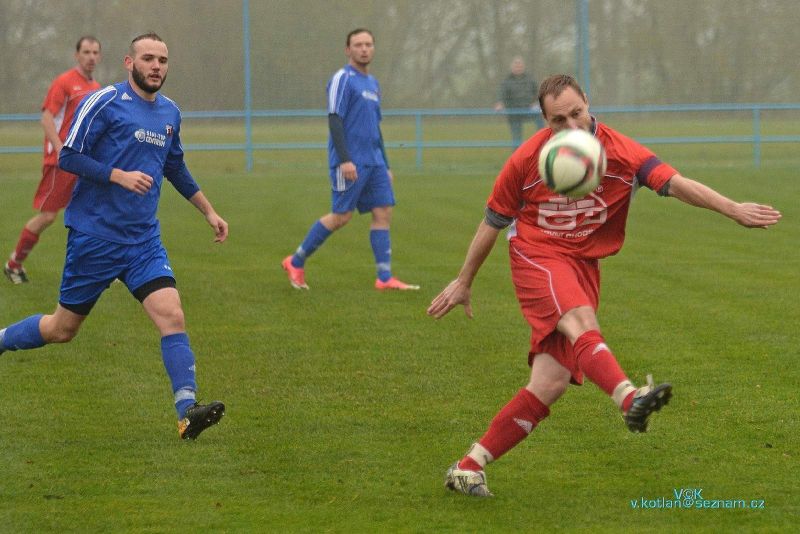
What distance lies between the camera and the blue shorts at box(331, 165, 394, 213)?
448 inches

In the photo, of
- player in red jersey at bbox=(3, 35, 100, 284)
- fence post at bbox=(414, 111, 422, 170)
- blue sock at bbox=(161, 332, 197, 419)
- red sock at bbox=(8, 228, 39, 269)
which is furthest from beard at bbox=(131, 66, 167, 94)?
fence post at bbox=(414, 111, 422, 170)

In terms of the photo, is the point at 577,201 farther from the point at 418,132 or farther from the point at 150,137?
the point at 418,132

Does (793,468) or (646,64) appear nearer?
(793,468)

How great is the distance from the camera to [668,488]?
17.6 feet

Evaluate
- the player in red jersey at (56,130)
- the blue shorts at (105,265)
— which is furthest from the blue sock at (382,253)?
the blue shorts at (105,265)

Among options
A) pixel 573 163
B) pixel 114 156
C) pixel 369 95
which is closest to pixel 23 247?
pixel 369 95

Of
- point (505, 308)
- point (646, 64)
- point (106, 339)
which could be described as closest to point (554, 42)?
point (646, 64)

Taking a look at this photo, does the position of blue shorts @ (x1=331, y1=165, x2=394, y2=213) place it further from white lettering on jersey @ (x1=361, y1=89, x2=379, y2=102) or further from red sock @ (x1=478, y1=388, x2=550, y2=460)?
red sock @ (x1=478, y1=388, x2=550, y2=460)

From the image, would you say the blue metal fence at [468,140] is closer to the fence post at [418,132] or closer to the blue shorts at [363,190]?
the fence post at [418,132]

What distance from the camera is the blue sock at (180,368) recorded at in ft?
20.2

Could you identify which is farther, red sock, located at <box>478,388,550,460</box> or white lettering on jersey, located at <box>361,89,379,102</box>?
white lettering on jersey, located at <box>361,89,379,102</box>

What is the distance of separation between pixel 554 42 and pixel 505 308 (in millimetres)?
16735

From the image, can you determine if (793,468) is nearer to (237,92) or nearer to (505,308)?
(505,308)

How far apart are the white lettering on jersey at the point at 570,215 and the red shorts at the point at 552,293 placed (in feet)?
0.38
